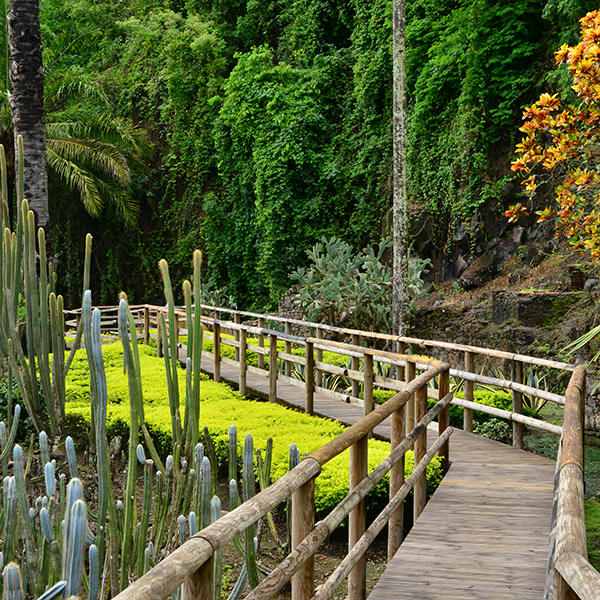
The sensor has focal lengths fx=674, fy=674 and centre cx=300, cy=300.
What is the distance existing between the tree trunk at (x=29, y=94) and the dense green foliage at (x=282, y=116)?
7406 mm

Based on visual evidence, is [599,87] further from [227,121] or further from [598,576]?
[227,121]

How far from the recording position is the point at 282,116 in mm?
15891

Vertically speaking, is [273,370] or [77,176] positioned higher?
[77,176]

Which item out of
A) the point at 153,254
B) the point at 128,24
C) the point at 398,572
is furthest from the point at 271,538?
the point at 128,24

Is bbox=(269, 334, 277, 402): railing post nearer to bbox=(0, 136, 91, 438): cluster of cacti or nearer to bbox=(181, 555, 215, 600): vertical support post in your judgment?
bbox=(0, 136, 91, 438): cluster of cacti

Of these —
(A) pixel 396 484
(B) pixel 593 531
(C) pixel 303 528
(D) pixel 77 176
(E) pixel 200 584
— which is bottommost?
(B) pixel 593 531

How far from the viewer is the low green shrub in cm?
492

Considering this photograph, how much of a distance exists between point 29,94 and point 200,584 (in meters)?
7.77

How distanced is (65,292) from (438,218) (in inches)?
461

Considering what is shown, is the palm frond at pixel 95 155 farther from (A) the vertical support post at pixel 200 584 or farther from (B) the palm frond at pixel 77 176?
(A) the vertical support post at pixel 200 584

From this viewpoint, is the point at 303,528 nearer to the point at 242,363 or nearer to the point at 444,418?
the point at 444,418

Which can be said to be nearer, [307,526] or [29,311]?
[307,526]

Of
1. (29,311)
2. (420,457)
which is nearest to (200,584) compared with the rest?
(420,457)

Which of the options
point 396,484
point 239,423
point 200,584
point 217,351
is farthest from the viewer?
point 217,351
